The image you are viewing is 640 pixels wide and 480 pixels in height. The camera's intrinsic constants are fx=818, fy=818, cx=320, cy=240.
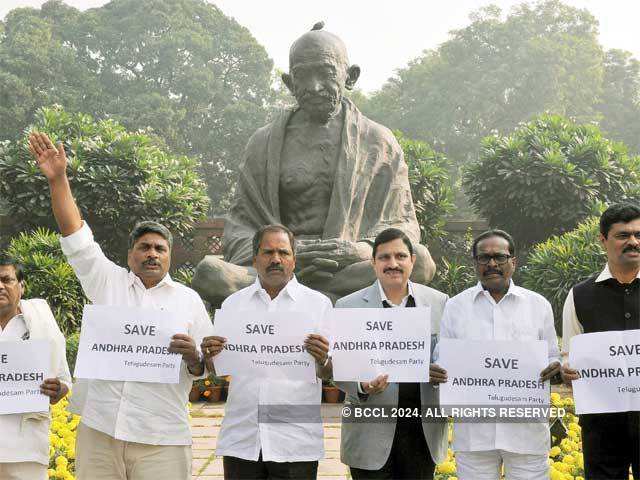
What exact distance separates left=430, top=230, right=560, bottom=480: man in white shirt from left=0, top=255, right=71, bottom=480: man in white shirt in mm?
1670

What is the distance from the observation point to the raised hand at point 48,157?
3529 mm

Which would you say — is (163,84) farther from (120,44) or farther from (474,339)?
(474,339)

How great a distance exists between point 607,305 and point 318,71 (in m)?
4.18

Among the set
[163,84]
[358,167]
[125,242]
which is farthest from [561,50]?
[358,167]

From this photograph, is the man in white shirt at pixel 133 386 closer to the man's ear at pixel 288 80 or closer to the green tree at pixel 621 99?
the man's ear at pixel 288 80

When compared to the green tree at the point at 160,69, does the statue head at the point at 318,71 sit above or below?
below

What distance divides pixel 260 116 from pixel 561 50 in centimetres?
1224

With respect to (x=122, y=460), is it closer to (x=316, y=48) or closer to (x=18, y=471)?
(x=18, y=471)

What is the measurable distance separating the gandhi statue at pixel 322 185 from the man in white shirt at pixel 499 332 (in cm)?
320

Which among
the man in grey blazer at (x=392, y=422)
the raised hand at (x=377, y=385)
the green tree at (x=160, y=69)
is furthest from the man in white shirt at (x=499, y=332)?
the green tree at (x=160, y=69)

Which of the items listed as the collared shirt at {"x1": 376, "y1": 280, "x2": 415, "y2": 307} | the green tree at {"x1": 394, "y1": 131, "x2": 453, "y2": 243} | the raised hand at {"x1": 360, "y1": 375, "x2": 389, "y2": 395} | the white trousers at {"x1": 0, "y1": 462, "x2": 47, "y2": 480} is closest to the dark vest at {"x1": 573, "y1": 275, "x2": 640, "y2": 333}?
the collared shirt at {"x1": 376, "y1": 280, "x2": 415, "y2": 307}

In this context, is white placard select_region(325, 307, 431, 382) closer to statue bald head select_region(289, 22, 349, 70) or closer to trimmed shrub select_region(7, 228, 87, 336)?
statue bald head select_region(289, 22, 349, 70)

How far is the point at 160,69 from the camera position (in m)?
34.7

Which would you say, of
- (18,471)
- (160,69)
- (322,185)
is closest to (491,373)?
(18,471)
